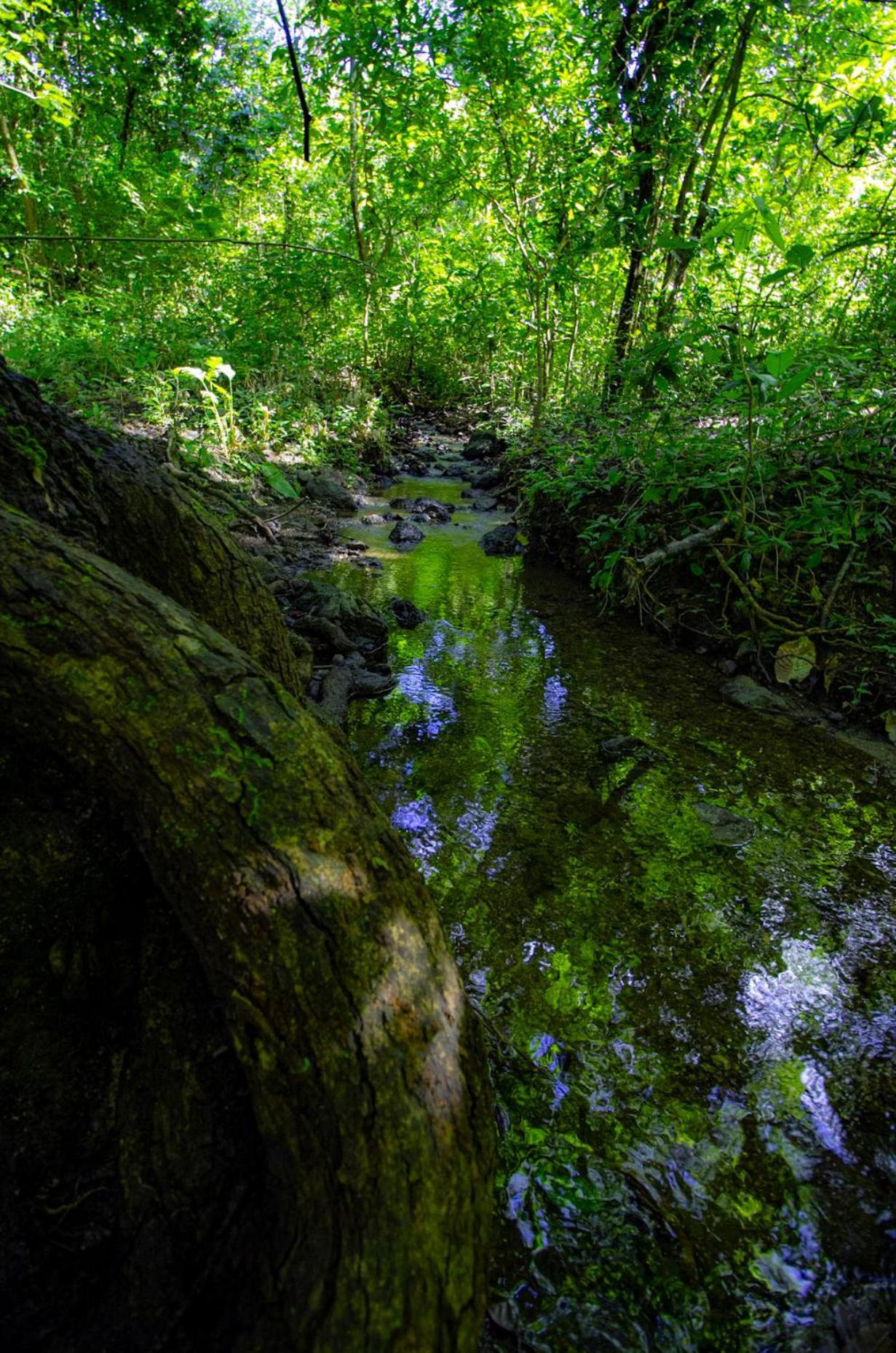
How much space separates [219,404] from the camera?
800 centimetres

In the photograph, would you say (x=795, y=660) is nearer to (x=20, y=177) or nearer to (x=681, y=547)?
(x=681, y=547)

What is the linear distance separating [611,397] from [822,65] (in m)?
3.41

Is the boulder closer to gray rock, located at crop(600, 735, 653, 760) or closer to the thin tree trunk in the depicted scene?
the thin tree trunk

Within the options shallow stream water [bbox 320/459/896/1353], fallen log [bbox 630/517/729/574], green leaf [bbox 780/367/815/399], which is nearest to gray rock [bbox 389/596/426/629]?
shallow stream water [bbox 320/459/896/1353]

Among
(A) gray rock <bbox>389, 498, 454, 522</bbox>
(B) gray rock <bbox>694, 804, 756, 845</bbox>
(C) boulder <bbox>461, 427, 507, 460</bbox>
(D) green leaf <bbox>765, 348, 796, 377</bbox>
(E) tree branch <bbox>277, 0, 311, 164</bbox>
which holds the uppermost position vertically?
(E) tree branch <bbox>277, 0, 311, 164</bbox>

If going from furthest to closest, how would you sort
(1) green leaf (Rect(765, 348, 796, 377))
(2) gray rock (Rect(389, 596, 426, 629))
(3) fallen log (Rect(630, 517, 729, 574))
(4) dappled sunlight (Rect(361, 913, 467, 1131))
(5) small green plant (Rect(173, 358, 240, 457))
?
1. (5) small green plant (Rect(173, 358, 240, 457))
2. (2) gray rock (Rect(389, 596, 426, 629))
3. (3) fallen log (Rect(630, 517, 729, 574))
4. (1) green leaf (Rect(765, 348, 796, 377))
5. (4) dappled sunlight (Rect(361, 913, 467, 1131))

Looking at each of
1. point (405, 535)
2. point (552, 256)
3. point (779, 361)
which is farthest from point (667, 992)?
point (552, 256)

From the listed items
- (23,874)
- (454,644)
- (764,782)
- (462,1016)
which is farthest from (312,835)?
(454,644)

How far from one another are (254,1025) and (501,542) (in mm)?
6438

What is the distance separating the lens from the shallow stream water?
140 cm

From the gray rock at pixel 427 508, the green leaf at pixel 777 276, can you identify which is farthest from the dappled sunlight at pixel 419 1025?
the gray rock at pixel 427 508

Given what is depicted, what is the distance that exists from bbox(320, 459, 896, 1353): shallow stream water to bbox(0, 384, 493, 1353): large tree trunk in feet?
1.52

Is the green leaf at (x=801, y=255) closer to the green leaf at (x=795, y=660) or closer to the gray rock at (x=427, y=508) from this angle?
the green leaf at (x=795, y=660)

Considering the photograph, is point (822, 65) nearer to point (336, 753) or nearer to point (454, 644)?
point (454, 644)
